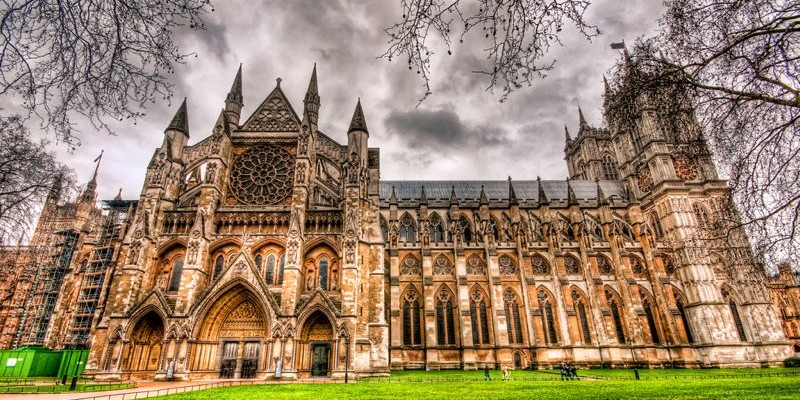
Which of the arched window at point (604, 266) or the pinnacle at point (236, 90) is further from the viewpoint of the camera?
the arched window at point (604, 266)

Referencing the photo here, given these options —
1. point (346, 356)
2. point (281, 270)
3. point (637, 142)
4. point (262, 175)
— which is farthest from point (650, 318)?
point (262, 175)

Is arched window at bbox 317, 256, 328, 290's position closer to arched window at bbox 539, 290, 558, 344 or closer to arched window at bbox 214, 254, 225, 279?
arched window at bbox 214, 254, 225, 279

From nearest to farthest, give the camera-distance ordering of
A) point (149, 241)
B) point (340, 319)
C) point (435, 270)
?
point (340, 319) → point (149, 241) → point (435, 270)

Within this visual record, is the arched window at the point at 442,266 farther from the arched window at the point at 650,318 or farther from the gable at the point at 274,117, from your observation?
the gable at the point at 274,117

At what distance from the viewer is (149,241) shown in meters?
21.9

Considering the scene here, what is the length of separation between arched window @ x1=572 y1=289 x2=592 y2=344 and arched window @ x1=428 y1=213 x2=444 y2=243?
12.5 meters

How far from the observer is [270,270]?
22.6m

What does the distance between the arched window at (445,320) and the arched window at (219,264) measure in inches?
685

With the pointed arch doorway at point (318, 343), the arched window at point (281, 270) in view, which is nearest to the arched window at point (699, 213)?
the pointed arch doorway at point (318, 343)

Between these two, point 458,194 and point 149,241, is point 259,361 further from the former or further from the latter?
→ point 458,194

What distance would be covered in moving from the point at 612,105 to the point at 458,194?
34.1 metres

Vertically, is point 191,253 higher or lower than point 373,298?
→ higher

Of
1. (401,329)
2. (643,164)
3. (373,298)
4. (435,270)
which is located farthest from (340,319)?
(643,164)

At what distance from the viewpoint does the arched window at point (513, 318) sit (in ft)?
101
